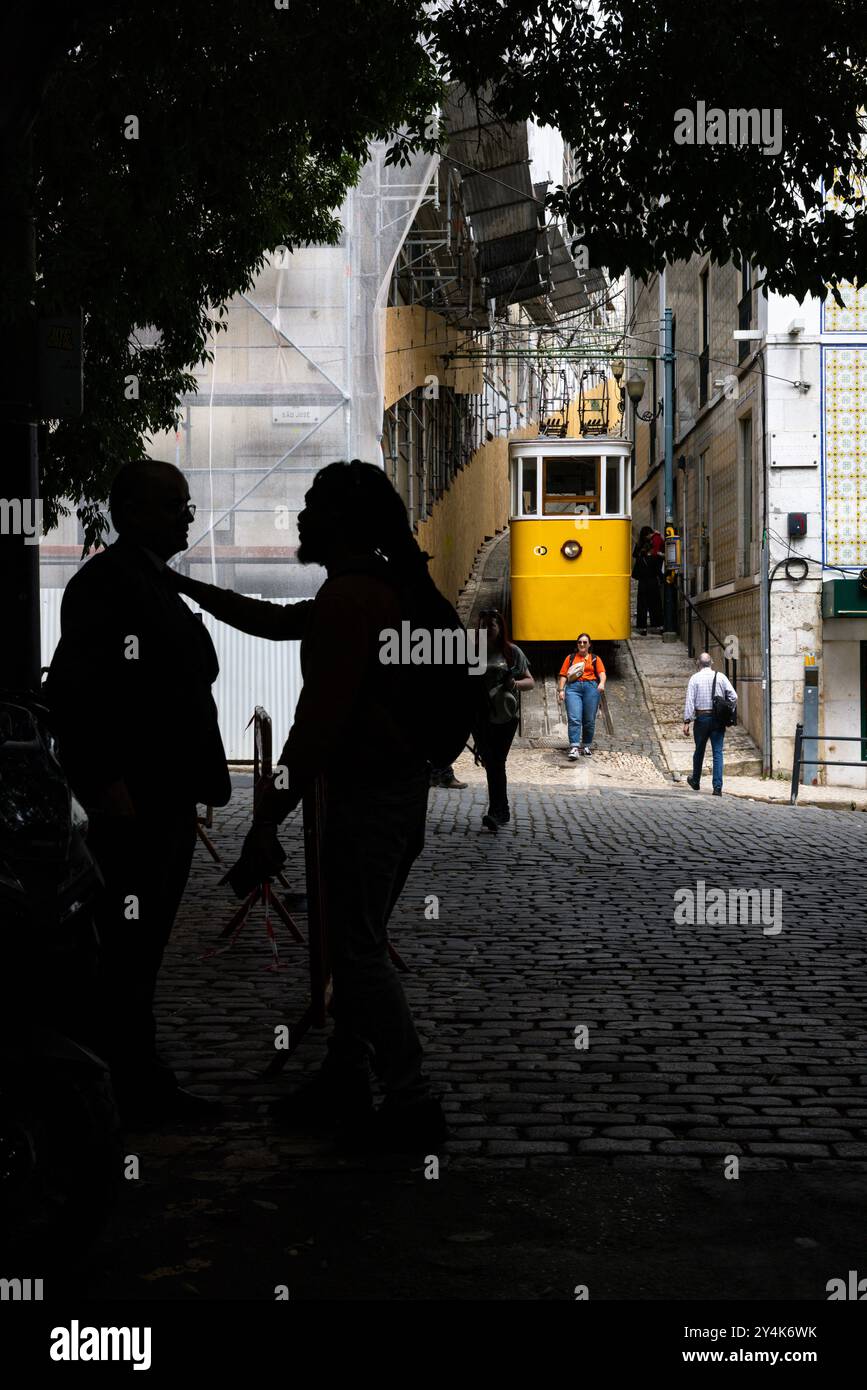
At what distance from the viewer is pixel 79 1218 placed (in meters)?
3.34

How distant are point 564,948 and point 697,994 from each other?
123 centimetres

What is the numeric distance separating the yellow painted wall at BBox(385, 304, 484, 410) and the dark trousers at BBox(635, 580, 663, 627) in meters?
5.70

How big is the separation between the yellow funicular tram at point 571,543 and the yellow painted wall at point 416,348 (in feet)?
7.79

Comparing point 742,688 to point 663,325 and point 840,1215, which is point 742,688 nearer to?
point 663,325

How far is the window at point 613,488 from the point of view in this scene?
27.1 m

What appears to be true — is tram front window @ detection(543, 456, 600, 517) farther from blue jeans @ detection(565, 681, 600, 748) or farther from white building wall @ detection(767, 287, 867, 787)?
blue jeans @ detection(565, 681, 600, 748)

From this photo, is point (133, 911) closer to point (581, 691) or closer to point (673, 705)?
point (581, 691)

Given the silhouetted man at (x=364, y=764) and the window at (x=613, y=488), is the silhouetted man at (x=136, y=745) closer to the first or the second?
the silhouetted man at (x=364, y=764)

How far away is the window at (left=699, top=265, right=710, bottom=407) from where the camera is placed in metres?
31.6

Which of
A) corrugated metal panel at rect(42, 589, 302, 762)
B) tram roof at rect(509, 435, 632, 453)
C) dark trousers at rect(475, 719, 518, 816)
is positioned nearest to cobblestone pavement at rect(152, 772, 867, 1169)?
dark trousers at rect(475, 719, 518, 816)

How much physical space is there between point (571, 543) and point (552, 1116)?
864 inches

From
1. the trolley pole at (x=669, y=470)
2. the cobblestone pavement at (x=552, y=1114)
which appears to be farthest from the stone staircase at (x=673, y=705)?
the cobblestone pavement at (x=552, y=1114)

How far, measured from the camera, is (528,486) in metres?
27.3

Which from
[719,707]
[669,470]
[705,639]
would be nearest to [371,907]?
[719,707]
